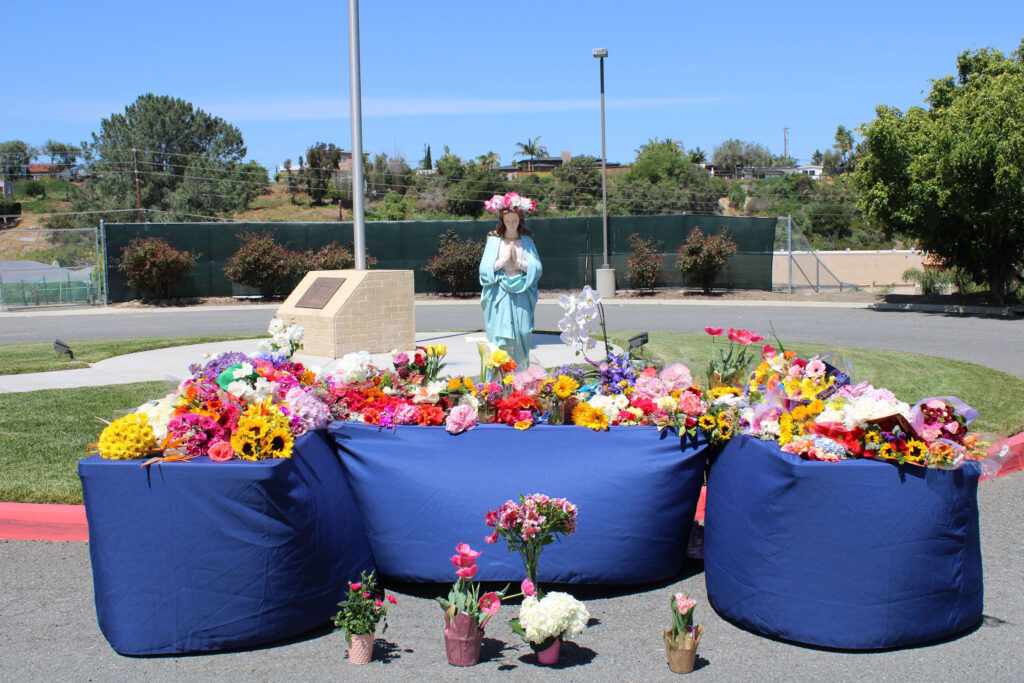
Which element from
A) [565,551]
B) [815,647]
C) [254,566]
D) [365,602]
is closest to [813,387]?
[815,647]

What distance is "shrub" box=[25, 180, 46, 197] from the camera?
257ft

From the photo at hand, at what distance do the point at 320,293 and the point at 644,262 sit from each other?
1582 centimetres

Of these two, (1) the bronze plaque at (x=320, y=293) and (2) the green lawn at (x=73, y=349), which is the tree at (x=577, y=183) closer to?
(2) the green lawn at (x=73, y=349)

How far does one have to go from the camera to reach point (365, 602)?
11.8 ft

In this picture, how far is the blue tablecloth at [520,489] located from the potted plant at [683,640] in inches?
29.5

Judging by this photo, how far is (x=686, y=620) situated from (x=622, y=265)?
24793 mm

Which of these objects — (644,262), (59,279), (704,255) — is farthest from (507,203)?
(59,279)

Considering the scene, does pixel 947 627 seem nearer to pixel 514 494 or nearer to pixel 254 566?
pixel 514 494

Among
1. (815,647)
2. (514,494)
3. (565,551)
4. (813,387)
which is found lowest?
(815,647)

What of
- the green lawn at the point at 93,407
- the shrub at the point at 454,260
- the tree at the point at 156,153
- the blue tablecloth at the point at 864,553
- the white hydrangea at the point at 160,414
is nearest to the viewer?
the blue tablecloth at the point at 864,553

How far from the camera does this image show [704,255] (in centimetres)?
2569

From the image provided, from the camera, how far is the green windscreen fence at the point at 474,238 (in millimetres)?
25969

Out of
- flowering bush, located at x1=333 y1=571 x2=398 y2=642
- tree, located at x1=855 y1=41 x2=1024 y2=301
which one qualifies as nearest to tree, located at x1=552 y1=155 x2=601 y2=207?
tree, located at x1=855 y1=41 x2=1024 y2=301

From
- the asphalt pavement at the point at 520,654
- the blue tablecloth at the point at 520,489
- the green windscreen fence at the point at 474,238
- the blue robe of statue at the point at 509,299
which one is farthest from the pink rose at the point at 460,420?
the green windscreen fence at the point at 474,238
